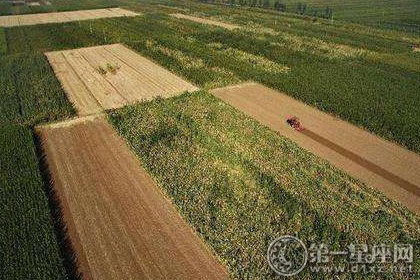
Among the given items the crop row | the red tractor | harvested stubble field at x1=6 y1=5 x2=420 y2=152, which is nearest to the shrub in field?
the red tractor

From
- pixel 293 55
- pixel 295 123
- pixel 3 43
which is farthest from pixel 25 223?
pixel 3 43

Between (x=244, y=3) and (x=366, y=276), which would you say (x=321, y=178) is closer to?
(x=366, y=276)

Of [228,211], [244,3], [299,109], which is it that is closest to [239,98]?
[299,109]

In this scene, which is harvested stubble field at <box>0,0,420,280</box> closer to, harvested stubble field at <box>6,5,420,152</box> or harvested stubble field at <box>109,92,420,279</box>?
harvested stubble field at <box>109,92,420,279</box>

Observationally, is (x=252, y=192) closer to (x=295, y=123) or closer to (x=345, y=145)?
(x=345, y=145)

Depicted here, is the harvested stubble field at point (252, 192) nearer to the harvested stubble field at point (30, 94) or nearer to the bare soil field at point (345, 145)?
the bare soil field at point (345, 145)
